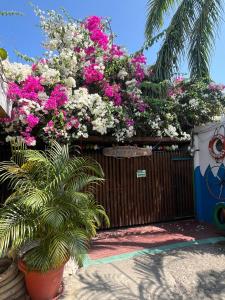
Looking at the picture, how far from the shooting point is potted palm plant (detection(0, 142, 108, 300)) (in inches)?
149

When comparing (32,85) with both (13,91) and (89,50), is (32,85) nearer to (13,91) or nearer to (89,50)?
(13,91)

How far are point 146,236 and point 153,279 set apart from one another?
8.32ft

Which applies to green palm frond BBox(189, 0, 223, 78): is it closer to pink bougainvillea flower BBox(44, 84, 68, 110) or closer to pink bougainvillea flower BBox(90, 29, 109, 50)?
pink bougainvillea flower BBox(90, 29, 109, 50)

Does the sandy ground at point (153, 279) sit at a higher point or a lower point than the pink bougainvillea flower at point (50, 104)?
lower

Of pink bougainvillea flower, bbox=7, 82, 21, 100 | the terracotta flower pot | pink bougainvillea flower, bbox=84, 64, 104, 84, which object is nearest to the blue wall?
pink bougainvillea flower, bbox=84, 64, 104, 84

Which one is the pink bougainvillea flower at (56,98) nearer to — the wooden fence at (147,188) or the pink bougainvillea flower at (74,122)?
the pink bougainvillea flower at (74,122)

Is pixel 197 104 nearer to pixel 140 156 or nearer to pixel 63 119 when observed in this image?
pixel 140 156

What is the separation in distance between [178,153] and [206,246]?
3.31 metres

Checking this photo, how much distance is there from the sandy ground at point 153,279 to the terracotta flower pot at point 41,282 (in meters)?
0.24

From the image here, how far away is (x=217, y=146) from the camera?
25.8ft

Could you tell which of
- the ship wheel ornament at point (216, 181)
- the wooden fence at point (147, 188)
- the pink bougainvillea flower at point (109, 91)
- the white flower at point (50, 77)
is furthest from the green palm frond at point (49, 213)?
the ship wheel ornament at point (216, 181)

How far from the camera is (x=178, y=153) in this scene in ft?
29.4

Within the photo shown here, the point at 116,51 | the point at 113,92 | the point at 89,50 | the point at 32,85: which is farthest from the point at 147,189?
the point at 32,85

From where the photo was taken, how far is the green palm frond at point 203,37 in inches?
333
